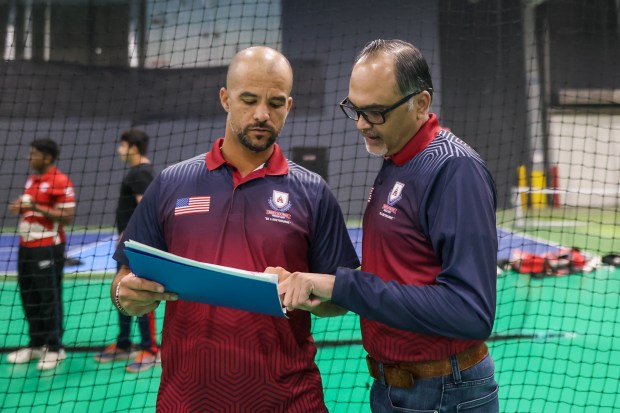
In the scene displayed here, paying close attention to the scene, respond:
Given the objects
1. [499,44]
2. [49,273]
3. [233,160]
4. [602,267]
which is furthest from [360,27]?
[233,160]

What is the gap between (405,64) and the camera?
1.56 meters

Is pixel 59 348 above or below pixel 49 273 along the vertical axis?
below

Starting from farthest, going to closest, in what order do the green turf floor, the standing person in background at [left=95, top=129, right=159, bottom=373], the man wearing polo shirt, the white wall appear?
the white wall
the standing person in background at [left=95, top=129, right=159, bottom=373]
the green turf floor
the man wearing polo shirt

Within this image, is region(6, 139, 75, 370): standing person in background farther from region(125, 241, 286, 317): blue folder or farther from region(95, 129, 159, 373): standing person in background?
region(125, 241, 286, 317): blue folder

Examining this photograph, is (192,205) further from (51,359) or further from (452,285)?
(51,359)

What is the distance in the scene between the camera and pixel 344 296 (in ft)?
4.69

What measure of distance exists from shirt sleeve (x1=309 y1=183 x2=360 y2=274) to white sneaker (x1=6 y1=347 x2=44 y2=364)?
11.1 feet

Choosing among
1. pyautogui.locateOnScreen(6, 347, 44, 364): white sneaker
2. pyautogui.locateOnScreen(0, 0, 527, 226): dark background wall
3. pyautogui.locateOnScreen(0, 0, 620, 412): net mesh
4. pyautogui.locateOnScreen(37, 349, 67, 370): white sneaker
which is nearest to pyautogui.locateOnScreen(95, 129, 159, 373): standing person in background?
pyautogui.locateOnScreen(37, 349, 67, 370): white sneaker

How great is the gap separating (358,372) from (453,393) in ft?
7.89

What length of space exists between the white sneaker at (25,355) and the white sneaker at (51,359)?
0.22 feet

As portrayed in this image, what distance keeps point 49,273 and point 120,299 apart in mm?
3168

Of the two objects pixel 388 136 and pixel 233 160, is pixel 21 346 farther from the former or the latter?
pixel 388 136

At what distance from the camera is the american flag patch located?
176 cm

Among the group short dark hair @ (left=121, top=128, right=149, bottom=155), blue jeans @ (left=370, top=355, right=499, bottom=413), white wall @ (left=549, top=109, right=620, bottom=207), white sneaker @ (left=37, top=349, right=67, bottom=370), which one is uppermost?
white wall @ (left=549, top=109, right=620, bottom=207)
